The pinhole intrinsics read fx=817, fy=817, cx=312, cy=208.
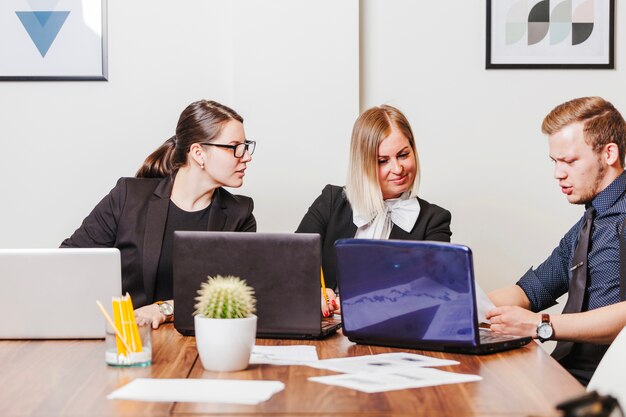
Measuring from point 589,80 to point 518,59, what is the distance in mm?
300

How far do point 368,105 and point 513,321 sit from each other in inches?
58.3

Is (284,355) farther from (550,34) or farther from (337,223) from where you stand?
(550,34)

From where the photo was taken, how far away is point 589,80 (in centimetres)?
325

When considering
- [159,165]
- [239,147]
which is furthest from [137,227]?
[239,147]

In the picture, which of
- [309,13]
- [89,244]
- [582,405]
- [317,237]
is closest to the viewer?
[582,405]

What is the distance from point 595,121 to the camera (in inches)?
90.2

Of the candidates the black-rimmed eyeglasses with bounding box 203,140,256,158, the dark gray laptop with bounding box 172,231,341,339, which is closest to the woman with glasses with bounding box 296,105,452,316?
the black-rimmed eyeglasses with bounding box 203,140,256,158

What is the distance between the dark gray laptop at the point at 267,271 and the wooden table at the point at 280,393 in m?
0.10

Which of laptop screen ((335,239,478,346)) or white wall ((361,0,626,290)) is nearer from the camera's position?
laptop screen ((335,239,478,346))

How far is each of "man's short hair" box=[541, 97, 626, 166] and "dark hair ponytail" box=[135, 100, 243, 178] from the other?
3.64 feet

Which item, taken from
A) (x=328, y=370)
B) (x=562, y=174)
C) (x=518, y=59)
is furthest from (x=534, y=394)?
(x=518, y=59)

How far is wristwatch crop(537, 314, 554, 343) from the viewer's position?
196 cm

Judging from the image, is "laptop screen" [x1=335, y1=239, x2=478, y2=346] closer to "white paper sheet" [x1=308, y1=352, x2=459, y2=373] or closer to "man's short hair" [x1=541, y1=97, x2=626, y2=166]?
"white paper sheet" [x1=308, y1=352, x2=459, y2=373]

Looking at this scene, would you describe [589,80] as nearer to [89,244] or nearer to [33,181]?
[89,244]
